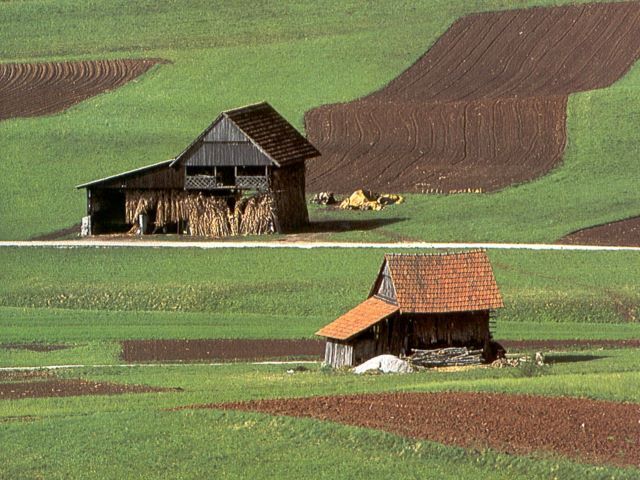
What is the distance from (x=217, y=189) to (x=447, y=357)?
3326cm

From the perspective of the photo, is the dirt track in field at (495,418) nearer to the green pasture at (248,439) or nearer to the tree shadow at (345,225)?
the green pasture at (248,439)

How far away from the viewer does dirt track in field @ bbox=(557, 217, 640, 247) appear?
8294 centimetres

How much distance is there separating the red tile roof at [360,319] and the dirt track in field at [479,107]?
3702 cm

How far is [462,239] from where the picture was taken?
84125 millimetres

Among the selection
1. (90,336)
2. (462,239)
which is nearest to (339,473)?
(90,336)

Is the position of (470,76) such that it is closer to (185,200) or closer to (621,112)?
(621,112)

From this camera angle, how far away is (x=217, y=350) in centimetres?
6353

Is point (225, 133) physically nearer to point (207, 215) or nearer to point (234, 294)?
point (207, 215)

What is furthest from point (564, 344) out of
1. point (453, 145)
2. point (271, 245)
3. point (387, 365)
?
point (453, 145)

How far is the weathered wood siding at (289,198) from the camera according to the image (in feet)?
295

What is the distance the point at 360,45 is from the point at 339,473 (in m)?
85.1

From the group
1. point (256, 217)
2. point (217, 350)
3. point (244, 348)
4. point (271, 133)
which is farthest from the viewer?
point (271, 133)

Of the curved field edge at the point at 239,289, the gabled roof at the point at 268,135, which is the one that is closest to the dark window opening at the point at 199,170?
the gabled roof at the point at 268,135

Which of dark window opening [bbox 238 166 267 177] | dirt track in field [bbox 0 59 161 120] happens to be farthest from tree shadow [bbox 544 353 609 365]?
dirt track in field [bbox 0 59 161 120]
